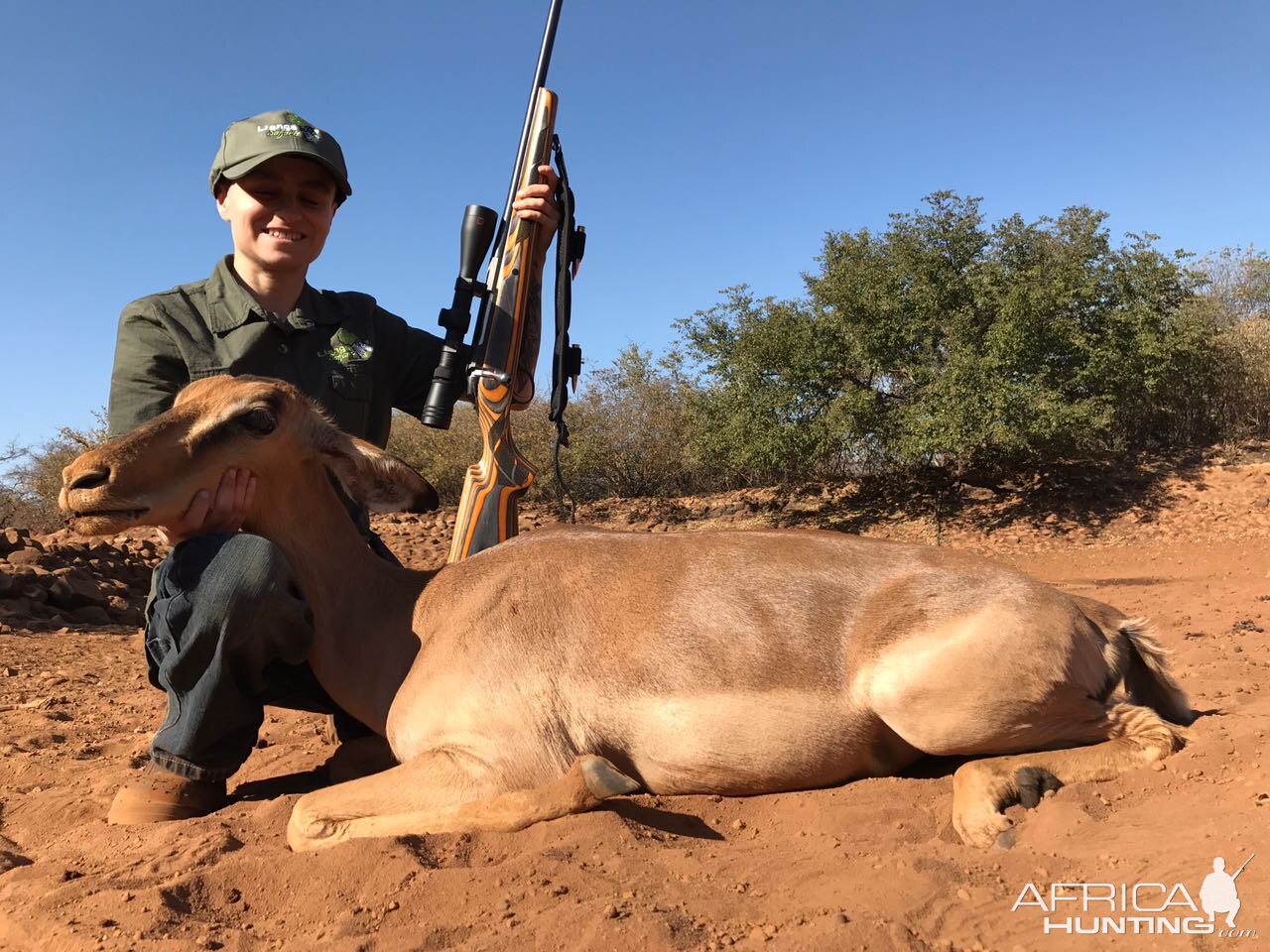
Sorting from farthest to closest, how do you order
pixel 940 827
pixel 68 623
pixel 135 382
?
pixel 68 623 → pixel 135 382 → pixel 940 827

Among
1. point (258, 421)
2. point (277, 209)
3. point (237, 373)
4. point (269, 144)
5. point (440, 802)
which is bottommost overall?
point (440, 802)

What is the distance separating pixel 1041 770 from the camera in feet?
13.0

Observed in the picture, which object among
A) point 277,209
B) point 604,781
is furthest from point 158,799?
point 277,209

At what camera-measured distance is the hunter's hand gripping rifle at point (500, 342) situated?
6238 mm

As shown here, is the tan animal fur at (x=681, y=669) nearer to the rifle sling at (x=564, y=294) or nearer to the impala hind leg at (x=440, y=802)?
the impala hind leg at (x=440, y=802)

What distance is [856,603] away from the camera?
4.22m

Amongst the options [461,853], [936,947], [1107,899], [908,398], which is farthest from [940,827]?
[908,398]

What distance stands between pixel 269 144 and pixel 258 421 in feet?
5.38

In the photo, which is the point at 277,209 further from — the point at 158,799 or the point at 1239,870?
the point at 1239,870

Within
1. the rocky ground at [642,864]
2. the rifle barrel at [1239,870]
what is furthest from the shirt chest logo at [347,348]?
the rifle barrel at [1239,870]

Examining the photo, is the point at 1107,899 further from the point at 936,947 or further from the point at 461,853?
the point at 461,853

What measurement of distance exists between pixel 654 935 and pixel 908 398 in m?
19.4

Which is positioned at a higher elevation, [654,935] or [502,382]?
[502,382]

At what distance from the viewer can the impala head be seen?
393 centimetres
